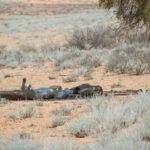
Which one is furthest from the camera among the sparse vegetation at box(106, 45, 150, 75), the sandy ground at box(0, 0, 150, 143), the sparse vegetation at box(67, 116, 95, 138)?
the sparse vegetation at box(106, 45, 150, 75)

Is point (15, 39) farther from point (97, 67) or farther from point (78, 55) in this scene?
point (97, 67)

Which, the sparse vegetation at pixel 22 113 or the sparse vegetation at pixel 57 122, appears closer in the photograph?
the sparse vegetation at pixel 57 122

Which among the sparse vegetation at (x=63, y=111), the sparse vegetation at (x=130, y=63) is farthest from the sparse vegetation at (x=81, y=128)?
the sparse vegetation at (x=130, y=63)

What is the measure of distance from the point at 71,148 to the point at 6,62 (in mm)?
13861

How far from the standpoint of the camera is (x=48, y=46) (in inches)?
884

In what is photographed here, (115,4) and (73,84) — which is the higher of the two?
(115,4)

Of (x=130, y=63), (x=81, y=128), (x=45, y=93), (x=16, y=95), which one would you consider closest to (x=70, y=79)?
(x=130, y=63)

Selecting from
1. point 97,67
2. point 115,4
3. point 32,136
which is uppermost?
point 115,4

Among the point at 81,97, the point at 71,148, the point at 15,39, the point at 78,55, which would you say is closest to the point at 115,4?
the point at 81,97

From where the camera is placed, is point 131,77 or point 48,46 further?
point 48,46

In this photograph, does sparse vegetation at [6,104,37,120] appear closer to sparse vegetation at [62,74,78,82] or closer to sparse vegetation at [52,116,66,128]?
sparse vegetation at [52,116,66,128]

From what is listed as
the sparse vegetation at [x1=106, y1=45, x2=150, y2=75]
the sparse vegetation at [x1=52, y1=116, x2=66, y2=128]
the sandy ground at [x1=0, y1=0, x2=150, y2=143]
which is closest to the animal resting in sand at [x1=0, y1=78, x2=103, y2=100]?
the sandy ground at [x1=0, y1=0, x2=150, y2=143]

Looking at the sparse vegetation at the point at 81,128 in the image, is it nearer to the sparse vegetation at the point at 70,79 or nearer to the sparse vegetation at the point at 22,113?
the sparse vegetation at the point at 22,113

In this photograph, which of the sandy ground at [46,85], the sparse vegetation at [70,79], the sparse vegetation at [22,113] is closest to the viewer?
the sandy ground at [46,85]
